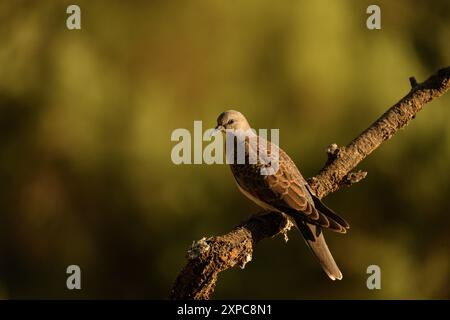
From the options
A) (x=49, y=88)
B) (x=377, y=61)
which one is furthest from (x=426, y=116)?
(x=49, y=88)

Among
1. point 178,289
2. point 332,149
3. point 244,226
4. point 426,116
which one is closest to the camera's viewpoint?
point 178,289

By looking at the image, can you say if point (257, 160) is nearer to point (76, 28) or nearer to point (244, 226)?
point (244, 226)

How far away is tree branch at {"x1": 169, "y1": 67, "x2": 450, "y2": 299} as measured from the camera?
3.50 metres

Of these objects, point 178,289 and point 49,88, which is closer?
point 178,289

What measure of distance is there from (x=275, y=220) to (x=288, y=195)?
171mm

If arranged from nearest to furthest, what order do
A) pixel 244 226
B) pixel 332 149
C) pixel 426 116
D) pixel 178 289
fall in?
pixel 178 289 → pixel 244 226 → pixel 332 149 → pixel 426 116

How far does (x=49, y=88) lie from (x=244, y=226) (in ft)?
11.2

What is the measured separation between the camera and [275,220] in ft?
15.0

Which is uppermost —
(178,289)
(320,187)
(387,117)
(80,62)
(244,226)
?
(80,62)

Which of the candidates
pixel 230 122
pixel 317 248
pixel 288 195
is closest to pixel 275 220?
pixel 288 195

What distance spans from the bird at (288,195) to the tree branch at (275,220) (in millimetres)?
114

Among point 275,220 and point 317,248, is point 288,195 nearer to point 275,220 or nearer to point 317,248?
point 275,220

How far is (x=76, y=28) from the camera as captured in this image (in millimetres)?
6926

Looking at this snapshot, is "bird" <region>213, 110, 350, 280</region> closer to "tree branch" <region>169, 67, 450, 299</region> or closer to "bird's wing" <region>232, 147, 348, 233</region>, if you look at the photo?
"bird's wing" <region>232, 147, 348, 233</region>
